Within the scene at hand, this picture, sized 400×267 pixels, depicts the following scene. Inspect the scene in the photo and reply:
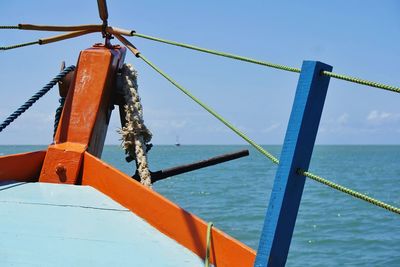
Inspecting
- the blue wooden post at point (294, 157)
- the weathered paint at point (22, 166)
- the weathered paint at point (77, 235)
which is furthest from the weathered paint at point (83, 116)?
the blue wooden post at point (294, 157)

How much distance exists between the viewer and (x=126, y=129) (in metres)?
3.48

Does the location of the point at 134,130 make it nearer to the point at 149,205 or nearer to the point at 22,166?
the point at 22,166

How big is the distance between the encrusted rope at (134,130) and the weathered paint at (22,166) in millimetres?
506

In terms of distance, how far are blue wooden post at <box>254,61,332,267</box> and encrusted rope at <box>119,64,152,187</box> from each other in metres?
1.59

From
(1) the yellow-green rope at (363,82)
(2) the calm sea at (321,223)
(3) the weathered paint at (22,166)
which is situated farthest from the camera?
(2) the calm sea at (321,223)

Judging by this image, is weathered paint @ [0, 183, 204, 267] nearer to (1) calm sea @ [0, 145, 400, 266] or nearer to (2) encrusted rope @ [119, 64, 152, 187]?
(2) encrusted rope @ [119, 64, 152, 187]

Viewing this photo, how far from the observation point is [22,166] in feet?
10.4

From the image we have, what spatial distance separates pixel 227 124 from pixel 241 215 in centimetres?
1215

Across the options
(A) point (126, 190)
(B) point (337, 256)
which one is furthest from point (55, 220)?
(B) point (337, 256)

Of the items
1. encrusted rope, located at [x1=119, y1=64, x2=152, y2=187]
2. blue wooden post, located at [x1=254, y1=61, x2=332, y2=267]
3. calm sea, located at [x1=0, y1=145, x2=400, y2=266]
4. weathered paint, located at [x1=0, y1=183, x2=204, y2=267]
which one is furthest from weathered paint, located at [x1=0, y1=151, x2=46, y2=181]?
calm sea, located at [x1=0, y1=145, x2=400, y2=266]

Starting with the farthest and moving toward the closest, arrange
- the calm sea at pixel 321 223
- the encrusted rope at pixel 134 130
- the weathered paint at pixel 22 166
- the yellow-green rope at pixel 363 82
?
the calm sea at pixel 321 223
the encrusted rope at pixel 134 130
the weathered paint at pixel 22 166
the yellow-green rope at pixel 363 82

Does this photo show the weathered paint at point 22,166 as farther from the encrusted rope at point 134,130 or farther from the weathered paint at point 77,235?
the encrusted rope at point 134,130

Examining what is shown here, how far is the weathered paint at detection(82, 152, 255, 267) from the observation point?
216cm

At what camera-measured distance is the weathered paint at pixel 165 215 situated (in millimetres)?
2164
